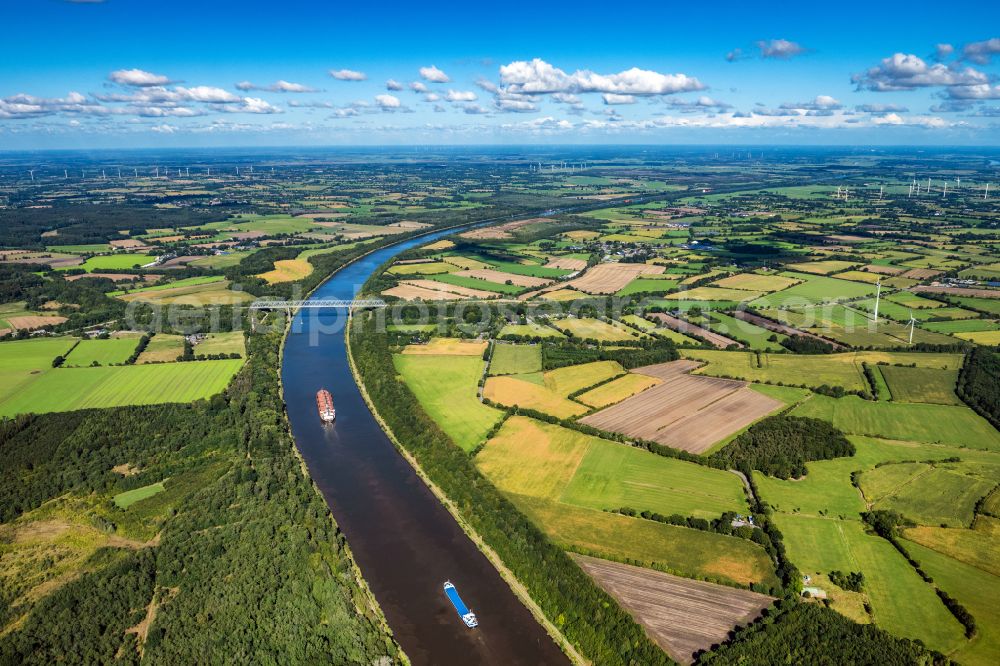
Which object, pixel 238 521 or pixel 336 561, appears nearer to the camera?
pixel 336 561

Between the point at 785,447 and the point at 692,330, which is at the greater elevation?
the point at 692,330

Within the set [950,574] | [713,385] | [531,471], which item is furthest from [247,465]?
[950,574]

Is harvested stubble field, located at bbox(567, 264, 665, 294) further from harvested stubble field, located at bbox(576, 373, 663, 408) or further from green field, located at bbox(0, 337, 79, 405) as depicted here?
green field, located at bbox(0, 337, 79, 405)

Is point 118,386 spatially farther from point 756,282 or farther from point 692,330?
point 756,282

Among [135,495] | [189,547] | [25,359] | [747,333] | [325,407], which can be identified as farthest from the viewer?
[747,333]

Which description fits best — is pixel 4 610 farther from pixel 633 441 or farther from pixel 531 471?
pixel 633 441

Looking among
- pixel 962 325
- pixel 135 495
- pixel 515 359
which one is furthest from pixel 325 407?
pixel 962 325
